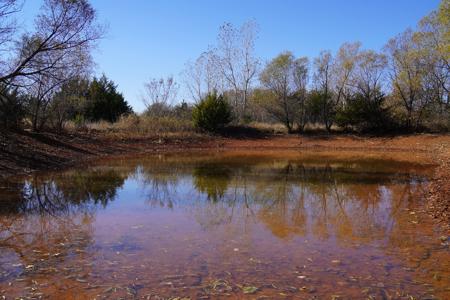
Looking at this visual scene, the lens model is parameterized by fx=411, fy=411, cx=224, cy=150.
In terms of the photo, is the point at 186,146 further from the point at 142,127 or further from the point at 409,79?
the point at 409,79

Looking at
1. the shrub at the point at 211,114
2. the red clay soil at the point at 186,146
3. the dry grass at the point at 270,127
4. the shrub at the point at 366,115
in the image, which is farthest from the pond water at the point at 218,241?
the dry grass at the point at 270,127

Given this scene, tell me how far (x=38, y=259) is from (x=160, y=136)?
26979 millimetres

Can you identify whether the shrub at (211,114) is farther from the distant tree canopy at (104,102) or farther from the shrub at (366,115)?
the shrub at (366,115)

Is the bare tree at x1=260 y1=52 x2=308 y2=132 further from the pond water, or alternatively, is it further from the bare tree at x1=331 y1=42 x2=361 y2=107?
the pond water

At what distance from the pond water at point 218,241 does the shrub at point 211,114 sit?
21842mm

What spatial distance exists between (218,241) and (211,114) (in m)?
29.6

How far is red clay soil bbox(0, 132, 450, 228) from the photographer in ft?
54.1

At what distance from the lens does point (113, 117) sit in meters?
41.0

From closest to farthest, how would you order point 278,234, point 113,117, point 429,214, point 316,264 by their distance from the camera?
point 316,264
point 278,234
point 429,214
point 113,117

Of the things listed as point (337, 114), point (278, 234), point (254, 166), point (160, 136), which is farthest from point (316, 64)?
point (278, 234)

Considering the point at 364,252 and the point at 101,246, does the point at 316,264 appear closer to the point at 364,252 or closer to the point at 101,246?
the point at 364,252

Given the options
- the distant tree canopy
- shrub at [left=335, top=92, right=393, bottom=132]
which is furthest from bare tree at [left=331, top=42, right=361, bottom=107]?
the distant tree canopy

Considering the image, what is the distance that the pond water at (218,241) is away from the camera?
561 centimetres

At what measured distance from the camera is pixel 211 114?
121 feet
